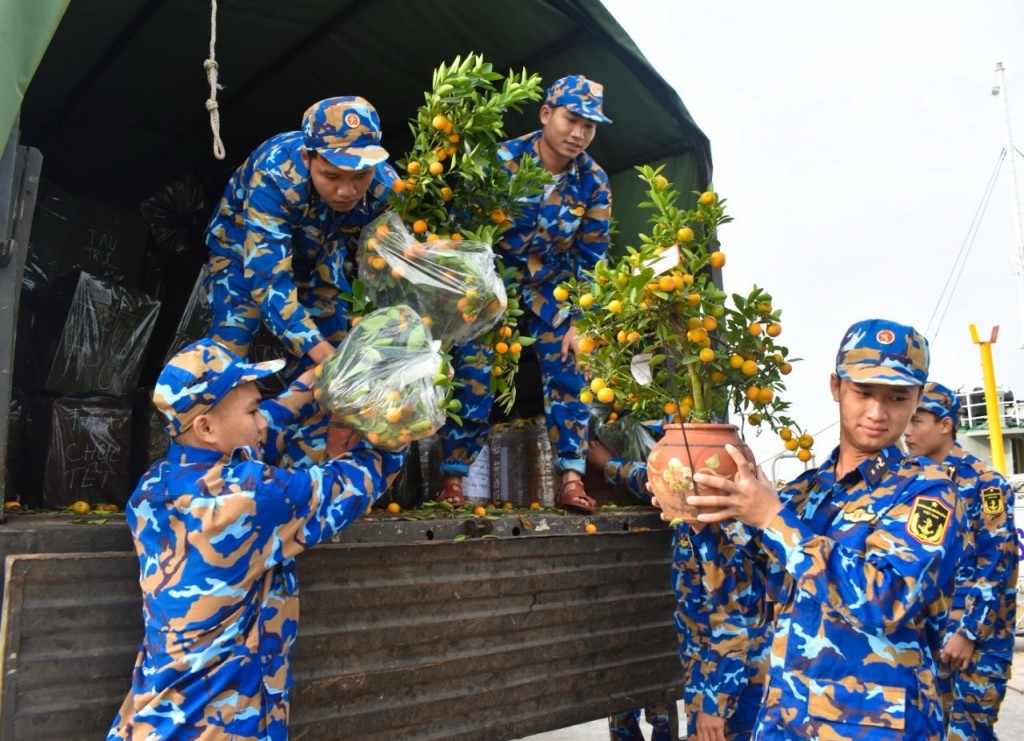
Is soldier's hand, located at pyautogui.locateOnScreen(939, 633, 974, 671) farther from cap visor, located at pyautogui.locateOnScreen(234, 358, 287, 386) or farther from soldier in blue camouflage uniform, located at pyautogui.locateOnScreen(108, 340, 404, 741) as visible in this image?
cap visor, located at pyautogui.locateOnScreen(234, 358, 287, 386)

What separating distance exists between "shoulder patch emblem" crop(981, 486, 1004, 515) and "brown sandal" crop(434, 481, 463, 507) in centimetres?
243

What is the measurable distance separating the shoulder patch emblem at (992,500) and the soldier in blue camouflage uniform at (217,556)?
3.20 meters

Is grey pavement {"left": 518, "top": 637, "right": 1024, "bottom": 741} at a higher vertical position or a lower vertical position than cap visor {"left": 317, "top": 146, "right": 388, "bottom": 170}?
lower

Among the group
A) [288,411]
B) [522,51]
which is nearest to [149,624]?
[288,411]

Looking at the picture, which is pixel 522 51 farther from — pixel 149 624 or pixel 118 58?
pixel 149 624

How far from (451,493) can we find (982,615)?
2.40 meters

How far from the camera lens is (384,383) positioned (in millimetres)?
2414

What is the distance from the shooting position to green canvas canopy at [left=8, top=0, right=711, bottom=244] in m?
3.83

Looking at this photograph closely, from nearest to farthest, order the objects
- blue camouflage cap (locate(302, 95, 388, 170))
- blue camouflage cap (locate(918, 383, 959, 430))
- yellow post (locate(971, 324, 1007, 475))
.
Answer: blue camouflage cap (locate(302, 95, 388, 170)), blue camouflage cap (locate(918, 383, 959, 430)), yellow post (locate(971, 324, 1007, 475))

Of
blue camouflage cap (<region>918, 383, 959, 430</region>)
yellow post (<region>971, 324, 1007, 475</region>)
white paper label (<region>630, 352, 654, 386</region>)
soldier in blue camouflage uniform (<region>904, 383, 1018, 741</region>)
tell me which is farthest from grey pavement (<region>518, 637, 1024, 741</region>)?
yellow post (<region>971, 324, 1007, 475</region>)

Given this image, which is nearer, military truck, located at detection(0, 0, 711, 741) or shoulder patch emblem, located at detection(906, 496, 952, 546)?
shoulder patch emblem, located at detection(906, 496, 952, 546)

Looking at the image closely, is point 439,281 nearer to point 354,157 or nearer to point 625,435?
point 354,157

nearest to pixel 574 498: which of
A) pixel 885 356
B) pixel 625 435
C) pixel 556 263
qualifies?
pixel 625 435

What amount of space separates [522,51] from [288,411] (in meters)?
2.28
